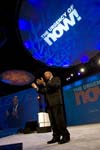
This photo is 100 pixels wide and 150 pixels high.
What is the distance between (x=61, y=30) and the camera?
8.76 m

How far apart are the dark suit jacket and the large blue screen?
4.88 meters

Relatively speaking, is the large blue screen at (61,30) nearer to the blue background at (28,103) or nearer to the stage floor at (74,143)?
the blue background at (28,103)

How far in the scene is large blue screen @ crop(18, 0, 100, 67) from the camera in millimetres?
8188

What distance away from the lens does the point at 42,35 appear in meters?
9.48

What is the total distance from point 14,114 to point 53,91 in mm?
10373

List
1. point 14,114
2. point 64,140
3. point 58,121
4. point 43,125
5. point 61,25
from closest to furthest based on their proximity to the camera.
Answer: point 64,140 < point 58,121 < point 43,125 < point 61,25 < point 14,114

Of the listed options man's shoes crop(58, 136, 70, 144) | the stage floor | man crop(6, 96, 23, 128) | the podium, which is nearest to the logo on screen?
the podium

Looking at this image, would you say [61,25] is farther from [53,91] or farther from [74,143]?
[74,143]

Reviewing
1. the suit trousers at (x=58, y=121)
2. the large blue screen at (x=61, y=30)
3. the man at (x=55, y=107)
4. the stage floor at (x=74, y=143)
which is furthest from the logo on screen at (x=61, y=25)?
the suit trousers at (x=58, y=121)

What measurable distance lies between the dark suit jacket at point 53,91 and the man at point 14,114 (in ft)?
31.5

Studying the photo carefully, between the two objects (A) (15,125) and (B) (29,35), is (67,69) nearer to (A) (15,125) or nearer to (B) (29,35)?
(B) (29,35)

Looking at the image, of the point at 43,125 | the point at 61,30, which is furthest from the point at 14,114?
the point at 61,30

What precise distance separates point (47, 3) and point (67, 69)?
3.48m

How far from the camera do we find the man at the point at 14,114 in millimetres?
13406
